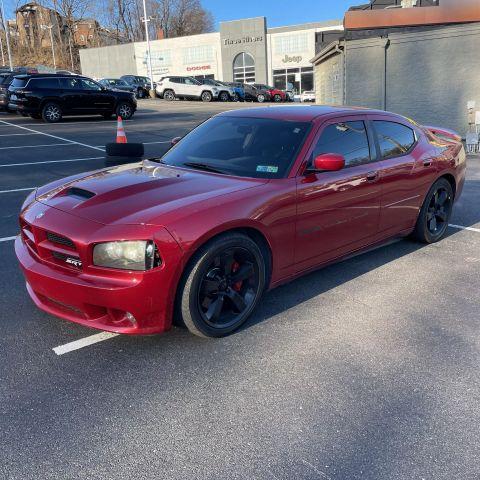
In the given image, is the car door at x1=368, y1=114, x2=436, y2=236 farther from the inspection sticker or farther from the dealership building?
the dealership building

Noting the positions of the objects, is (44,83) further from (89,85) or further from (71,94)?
(89,85)

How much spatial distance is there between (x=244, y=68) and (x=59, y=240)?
51314 mm

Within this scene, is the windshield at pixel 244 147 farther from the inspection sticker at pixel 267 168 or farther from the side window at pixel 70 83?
the side window at pixel 70 83

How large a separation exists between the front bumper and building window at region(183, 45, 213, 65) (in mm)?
52788

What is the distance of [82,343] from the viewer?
3.33m

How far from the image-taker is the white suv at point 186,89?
1320 inches

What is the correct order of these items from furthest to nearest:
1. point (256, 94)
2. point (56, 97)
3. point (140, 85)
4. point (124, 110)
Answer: point (140, 85) < point (256, 94) < point (124, 110) < point (56, 97)

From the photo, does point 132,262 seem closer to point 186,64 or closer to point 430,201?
point 430,201

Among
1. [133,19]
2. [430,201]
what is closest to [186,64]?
[133,19]

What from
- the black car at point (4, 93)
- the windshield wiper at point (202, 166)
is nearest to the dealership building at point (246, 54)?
the black car at point (4, 93)

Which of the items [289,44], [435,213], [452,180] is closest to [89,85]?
[452,180]

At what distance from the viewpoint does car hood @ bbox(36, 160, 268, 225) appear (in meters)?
3.10

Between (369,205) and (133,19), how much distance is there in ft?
273

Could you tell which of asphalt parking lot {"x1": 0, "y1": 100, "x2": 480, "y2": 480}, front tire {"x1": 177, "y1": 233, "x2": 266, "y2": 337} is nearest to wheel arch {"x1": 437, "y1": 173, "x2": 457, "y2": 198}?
asphalt parking lot {"x1": 0, "y1": 100, "x2": 480, "y2": 480}
